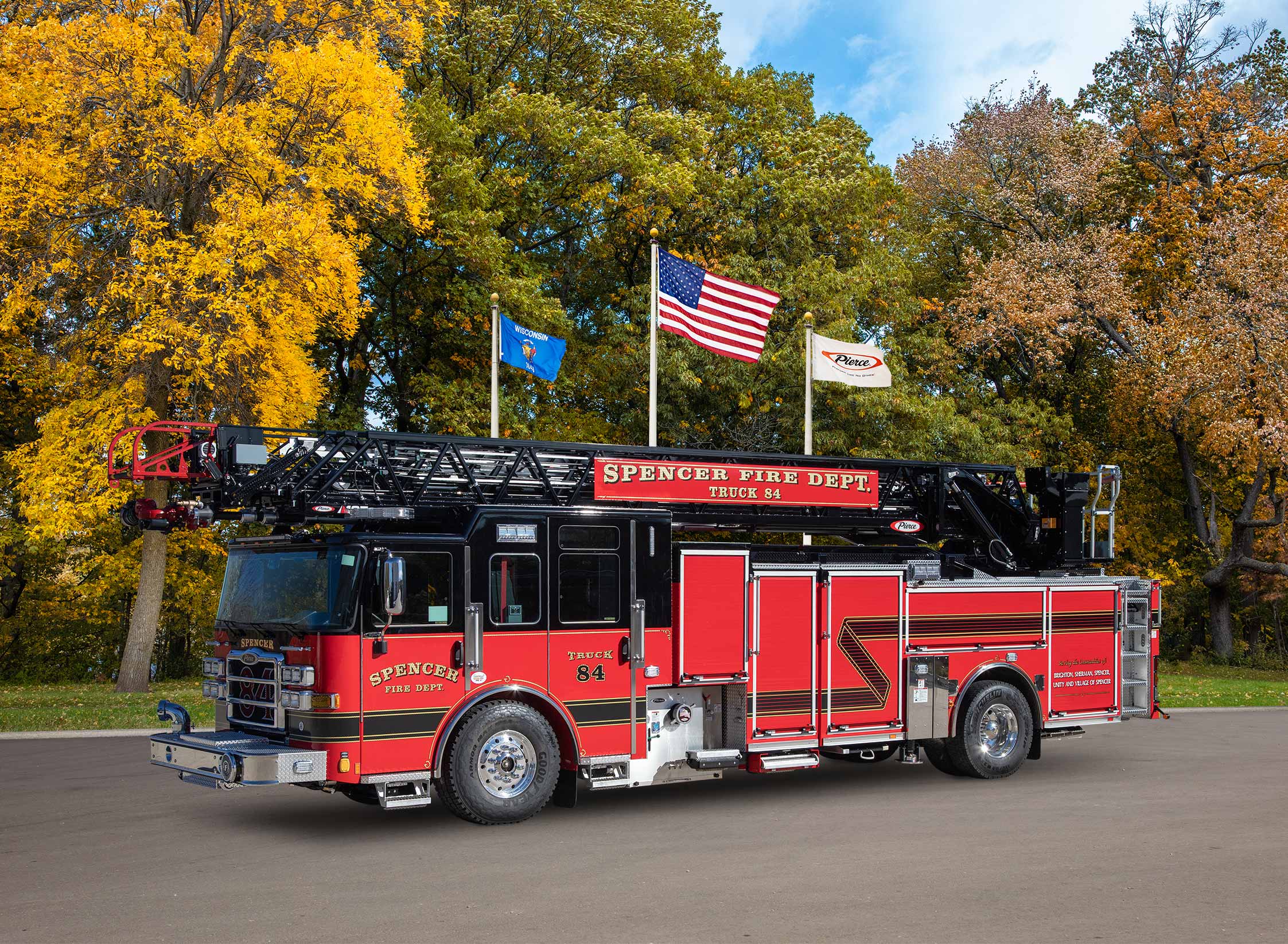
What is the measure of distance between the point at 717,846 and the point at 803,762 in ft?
8.20

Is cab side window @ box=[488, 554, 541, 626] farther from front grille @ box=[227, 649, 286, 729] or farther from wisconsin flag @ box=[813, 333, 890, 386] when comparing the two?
wisconsin flag @ box=[813, 333, 890, 386]

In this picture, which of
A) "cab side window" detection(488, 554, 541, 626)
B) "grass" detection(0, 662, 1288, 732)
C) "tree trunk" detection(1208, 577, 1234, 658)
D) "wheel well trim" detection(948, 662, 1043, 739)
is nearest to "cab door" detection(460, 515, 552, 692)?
"cab side window" detection(488, 554, 541, 626)

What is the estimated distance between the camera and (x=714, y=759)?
1159 centimetres

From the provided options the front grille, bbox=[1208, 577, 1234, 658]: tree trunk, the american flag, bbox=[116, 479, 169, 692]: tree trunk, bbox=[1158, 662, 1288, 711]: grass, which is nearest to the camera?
the front grille

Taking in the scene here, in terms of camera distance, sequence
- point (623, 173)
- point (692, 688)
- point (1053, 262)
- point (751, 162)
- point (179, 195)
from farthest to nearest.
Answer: point (1053, 262) → point (751, 162) → point (623, 173) → point (179, 195) → point (692, 688)

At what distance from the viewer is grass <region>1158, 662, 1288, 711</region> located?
2381cm

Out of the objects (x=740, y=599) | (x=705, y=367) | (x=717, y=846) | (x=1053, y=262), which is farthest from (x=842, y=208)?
(x=717, y=846)

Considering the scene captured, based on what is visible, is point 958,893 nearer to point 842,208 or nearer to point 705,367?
point 705,367

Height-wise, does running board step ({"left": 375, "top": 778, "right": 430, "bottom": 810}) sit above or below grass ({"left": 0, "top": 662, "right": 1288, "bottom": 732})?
above

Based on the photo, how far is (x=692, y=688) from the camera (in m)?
11.8

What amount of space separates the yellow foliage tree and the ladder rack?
989cm

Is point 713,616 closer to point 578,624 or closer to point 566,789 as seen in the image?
point 578,624

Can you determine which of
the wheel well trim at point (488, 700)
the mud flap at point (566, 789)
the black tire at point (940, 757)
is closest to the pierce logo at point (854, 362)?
the black tire at point (940, 757)

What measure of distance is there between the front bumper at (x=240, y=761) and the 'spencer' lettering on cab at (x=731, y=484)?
3520mm
